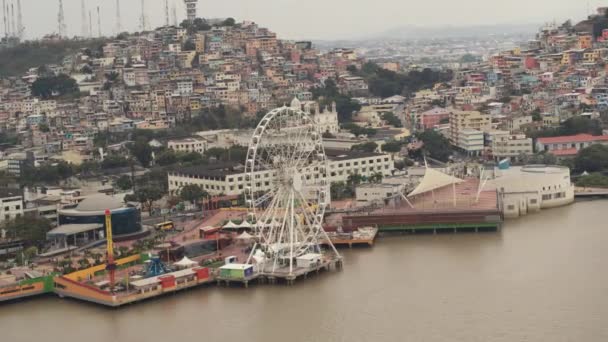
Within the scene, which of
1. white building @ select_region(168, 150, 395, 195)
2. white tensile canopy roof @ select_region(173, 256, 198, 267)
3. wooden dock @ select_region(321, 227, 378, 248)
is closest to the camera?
white tensile canopy roof @ select_region(173, 256, 198, 267)

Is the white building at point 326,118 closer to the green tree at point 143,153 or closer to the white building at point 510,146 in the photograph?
the green tree at point 143,153

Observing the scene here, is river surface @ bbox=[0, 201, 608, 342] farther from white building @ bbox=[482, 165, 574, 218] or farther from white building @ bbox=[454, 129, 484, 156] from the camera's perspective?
white building @ bbox=[454, 129, 484, 156]

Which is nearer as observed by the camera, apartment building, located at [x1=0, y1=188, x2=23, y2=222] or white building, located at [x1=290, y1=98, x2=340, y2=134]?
apartment building, located at [x1=0, y1=188, x2=23, y2=222]

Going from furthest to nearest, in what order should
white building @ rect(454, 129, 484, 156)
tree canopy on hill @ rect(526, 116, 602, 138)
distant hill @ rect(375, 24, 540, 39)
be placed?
distant hill @ rect(375, 24, 540, 39), white building @ rect(454, 129, 484, 156), tree canopy on hill @ rect(526, 116, 602, 138)

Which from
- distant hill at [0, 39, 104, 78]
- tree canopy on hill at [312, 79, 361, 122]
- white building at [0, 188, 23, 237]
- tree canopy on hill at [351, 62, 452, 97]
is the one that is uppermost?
distant hill at [0, 39, 104, 78]

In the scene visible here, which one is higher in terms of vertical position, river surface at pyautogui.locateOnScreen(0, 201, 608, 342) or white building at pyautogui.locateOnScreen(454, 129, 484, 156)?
white building at pyautogui.locateOnScreen(454, 129, 484, 156)

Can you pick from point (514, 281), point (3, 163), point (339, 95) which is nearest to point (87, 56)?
point (339, 95)

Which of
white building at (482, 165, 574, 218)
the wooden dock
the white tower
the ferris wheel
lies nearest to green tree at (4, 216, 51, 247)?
the ferris wheel

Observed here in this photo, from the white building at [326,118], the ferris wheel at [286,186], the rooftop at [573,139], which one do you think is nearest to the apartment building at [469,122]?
the rooftop at [573,139]
